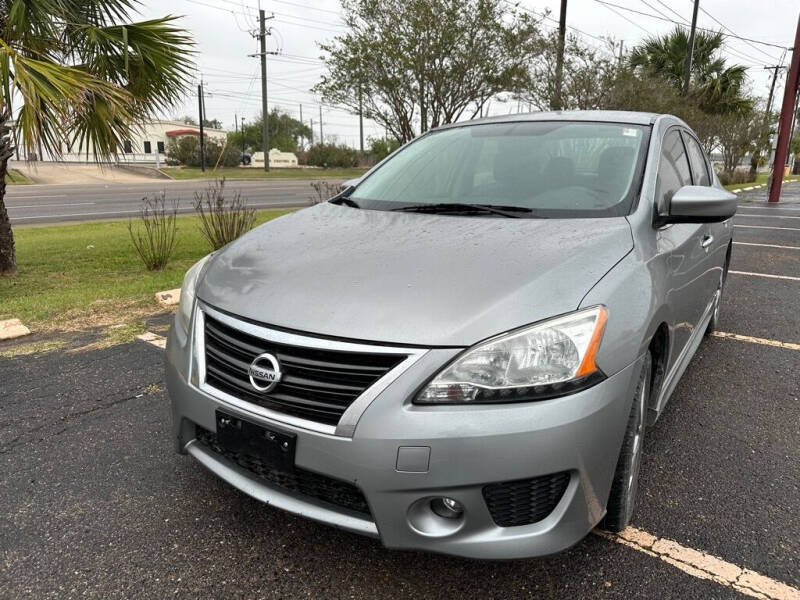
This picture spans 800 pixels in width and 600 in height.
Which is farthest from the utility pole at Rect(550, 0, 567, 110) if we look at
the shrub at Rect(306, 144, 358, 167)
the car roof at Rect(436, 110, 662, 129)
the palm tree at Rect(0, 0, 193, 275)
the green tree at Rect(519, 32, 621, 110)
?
the shrub at Rect(306, 144, 358, 167)

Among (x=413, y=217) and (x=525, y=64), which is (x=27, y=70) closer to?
(x=413, y=217)

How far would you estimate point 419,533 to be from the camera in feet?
5.62

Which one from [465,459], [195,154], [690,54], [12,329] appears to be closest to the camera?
[465,459]

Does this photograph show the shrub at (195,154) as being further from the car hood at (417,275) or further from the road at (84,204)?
the car hood at (417,275)

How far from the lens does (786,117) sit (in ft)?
55.2

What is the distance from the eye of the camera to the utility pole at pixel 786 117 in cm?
1567

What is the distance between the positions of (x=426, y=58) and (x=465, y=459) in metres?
12.0

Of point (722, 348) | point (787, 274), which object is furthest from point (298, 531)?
point (787, 274)

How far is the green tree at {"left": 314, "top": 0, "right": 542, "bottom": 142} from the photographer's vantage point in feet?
39.7

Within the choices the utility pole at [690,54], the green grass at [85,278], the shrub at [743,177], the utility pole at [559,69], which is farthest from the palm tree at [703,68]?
the green grass at [85,278]

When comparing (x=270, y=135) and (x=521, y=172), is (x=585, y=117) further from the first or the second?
(x=270, y=135)

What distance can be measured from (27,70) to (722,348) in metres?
5.93

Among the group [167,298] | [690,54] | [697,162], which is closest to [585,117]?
[697,162]

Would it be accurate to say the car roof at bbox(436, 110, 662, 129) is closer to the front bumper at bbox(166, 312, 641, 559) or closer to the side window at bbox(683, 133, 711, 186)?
the side window at bbox(683, 133, 711, 186)
